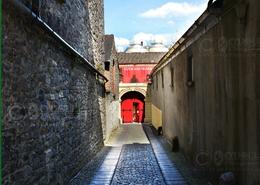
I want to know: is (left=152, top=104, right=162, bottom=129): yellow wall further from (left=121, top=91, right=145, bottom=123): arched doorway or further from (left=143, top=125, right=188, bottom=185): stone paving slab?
(left=121, top=91, right=145, bottom=123): arched doorway

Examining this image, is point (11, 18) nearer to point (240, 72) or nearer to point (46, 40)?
point (46, 40)

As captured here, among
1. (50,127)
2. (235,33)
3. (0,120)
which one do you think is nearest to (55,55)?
(50,127)

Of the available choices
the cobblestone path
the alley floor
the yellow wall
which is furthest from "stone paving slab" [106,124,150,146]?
the alley floor

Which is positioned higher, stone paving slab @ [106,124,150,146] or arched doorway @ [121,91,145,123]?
arched doorway @ [121,91,145,123]

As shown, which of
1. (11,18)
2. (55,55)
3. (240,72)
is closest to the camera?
(11,18)

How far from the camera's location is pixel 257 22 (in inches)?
188

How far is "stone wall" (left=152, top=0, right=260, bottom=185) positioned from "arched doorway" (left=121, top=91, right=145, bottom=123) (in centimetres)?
2626

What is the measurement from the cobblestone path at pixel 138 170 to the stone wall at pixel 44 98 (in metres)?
1.10

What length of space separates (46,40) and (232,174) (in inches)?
155

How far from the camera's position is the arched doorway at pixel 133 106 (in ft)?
119

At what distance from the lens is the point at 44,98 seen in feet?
19.9

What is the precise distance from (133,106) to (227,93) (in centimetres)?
3030

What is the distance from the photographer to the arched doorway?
3622cm

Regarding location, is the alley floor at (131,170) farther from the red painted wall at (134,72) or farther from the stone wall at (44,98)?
the red painted wall at (134,72)
